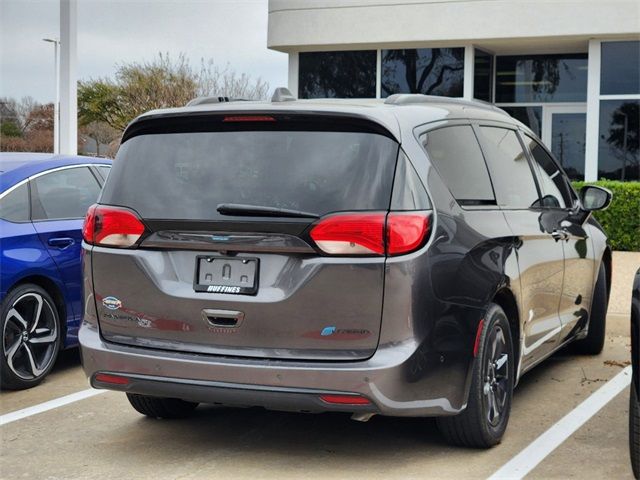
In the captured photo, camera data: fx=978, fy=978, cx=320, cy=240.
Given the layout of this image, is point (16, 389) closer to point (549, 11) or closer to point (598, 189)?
point (598, 189)

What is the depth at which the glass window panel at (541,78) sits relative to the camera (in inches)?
771

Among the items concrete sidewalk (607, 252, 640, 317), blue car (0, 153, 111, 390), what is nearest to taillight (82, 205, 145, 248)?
blue car (0, 153, 111, 390)

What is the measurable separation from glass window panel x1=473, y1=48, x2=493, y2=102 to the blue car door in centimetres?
1359

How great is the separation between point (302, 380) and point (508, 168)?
2.19m

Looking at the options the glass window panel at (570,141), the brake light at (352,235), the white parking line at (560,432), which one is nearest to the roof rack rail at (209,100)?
the brake light at (352,235)

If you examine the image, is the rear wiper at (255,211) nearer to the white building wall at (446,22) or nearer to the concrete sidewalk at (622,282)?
the concrete sidewalk at (622,282)

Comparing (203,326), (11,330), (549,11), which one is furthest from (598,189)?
(549,11)

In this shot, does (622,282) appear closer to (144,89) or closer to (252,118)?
(252,118)

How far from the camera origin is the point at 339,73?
66.4 ft

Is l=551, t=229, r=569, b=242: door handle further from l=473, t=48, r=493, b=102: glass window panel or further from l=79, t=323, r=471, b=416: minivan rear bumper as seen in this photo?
l=473, t=48, r=493, b=102: glass window panel

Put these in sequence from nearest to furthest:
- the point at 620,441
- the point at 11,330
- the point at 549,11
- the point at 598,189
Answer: the point at 620,441
the point at 11,330
the point at 598,189
the point at 549,11

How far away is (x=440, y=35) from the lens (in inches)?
747

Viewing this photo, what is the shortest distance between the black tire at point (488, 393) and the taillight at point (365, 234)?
80 cm

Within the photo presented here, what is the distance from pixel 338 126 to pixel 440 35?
1484 cm
